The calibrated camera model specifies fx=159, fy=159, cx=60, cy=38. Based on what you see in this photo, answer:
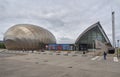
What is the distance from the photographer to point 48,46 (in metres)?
70.3

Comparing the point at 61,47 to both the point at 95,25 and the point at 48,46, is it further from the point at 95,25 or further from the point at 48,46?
the point at 95,25

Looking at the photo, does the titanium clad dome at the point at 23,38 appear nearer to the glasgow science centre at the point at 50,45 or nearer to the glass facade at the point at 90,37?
the glasgow science centre at the point at 50,45

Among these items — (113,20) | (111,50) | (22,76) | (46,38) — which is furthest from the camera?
(46,38)

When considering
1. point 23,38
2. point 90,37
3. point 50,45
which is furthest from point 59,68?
point 23,38

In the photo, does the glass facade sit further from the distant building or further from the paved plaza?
the paved plaza

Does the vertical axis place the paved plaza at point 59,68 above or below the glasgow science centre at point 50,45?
below

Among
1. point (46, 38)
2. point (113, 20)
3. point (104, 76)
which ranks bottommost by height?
point (104, 76)

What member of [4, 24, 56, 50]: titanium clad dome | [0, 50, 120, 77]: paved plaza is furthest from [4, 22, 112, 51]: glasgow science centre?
[0, 50, 120, 77]: paved plaza

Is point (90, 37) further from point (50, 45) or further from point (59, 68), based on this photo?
point (59, 68)

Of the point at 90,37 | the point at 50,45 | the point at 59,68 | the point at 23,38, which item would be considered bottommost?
the point at 59,68

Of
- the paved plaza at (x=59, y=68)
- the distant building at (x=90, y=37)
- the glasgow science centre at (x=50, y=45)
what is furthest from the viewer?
the distant building at (x=90, y=37)

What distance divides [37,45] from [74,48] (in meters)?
17.5

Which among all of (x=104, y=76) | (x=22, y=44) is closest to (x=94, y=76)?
(x=104, y=76)

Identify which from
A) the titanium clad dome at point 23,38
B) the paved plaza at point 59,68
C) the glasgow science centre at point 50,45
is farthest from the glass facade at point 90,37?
the paved plaza at point 59,68
